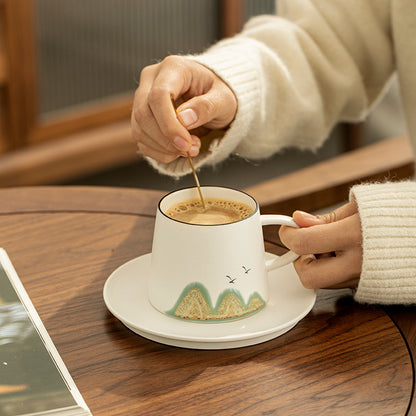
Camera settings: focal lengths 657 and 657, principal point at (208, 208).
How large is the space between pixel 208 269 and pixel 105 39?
1.45 m

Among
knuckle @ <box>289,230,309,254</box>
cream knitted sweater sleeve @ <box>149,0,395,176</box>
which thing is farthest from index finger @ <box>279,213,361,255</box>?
cream knitted sweater sleeve @ <box>149,0,395,176</box>

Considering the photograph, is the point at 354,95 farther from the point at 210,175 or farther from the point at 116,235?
the point at 210,175

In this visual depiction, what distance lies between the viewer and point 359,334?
563mm

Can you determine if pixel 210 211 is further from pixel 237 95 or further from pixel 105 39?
pixel 105 39

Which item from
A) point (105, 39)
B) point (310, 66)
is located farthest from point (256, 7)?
point (310, 66)

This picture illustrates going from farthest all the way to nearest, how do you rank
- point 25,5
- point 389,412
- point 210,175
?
point 210,175 < point 25,5 < point 389,412

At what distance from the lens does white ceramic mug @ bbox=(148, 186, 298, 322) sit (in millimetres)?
532

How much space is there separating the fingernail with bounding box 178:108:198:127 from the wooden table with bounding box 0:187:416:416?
5.6 inches

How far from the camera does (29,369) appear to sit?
0.49 meters

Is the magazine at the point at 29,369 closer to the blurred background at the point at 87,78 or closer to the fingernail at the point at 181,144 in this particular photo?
the fingernail at the point at 181,144

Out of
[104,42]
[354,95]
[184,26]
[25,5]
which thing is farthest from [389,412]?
[184,26]

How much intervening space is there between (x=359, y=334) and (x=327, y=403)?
0.10 metres

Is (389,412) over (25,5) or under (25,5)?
under

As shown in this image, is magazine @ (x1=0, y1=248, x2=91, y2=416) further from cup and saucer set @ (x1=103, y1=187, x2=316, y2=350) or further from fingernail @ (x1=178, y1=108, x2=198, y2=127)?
fingernail @ (x1=178, y1=108, x2=198, y2=127)
